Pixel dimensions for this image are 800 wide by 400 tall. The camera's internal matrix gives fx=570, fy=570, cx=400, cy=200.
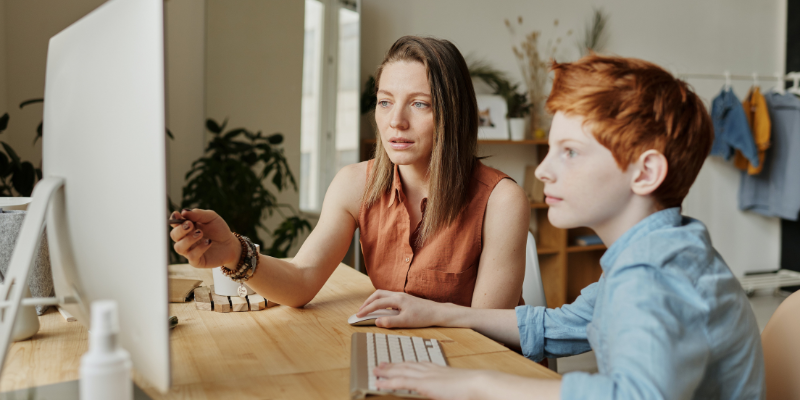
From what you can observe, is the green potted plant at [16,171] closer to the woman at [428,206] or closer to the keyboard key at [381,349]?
the woman at [428,206]

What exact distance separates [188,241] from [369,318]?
352 millimetres

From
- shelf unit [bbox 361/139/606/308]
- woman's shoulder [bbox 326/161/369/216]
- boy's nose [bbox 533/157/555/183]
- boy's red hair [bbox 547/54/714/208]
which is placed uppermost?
boy's red hair [bbox 547/54/714/208]

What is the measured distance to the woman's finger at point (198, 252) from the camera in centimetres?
Answer: 102

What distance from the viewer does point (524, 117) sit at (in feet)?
12.4

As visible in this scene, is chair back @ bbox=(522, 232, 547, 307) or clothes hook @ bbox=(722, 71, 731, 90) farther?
clothes hook @ bbox=(722, 71, 731, 90)

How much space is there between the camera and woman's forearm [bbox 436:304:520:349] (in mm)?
1072

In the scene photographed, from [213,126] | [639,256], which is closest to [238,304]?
[639,256]

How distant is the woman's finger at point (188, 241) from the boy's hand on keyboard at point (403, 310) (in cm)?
32

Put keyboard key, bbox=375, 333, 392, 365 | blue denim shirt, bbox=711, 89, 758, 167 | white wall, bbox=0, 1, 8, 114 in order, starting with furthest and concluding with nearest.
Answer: blue denim shirt, bbox=711, 89, 758, 167 < white wall, bbox=0, 1, 8, 114 < keyboard key, bbox=375, 333, 392, 365

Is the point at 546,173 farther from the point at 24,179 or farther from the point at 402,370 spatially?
the point at 24,179

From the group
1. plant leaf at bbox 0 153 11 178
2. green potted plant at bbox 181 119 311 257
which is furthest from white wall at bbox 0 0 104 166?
green potted plant at bbox 181 119 311 257

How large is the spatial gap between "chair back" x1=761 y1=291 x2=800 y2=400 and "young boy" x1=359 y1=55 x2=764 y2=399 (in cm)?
15

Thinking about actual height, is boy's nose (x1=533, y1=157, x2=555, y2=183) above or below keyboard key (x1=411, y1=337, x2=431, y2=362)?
above

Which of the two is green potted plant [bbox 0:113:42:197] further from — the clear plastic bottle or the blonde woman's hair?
the clear plastic bottle
